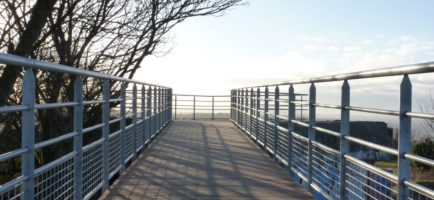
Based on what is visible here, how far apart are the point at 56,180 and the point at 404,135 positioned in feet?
7.94

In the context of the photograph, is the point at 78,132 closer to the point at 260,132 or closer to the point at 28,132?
the point at 28,132

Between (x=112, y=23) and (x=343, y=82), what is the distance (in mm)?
8242

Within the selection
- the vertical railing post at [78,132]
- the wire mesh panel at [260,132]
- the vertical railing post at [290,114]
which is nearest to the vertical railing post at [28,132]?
the vertical railing post at [78,132]

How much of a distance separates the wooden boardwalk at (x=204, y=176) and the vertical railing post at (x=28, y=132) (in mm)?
2376

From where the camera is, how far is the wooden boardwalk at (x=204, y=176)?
5.78 metres

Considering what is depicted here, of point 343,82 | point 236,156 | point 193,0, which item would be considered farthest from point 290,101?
point 193,0

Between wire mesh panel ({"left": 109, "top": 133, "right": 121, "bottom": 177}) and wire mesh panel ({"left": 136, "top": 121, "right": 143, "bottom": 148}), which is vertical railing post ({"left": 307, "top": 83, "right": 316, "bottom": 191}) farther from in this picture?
wire mesh panel ({"left": 136, "top": 121, "right": 143, "bottom": 148})

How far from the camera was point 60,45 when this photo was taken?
1048cm

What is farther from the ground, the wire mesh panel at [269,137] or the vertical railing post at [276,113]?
the vertical railing post at [276,113]

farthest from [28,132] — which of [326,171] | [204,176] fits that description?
[204,176]

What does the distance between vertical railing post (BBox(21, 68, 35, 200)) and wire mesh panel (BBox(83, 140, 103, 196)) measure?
4.59 ft

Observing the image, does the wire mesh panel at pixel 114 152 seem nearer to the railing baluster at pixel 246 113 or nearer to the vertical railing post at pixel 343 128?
the vertical railing post at pixel 343 128

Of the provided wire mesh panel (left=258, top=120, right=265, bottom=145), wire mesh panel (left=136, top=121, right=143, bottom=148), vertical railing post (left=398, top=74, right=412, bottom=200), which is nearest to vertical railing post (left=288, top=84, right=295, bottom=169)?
wire mesh panel (left=136, top=121, right=143, bottom=148)

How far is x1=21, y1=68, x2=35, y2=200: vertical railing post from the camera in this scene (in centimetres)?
307
